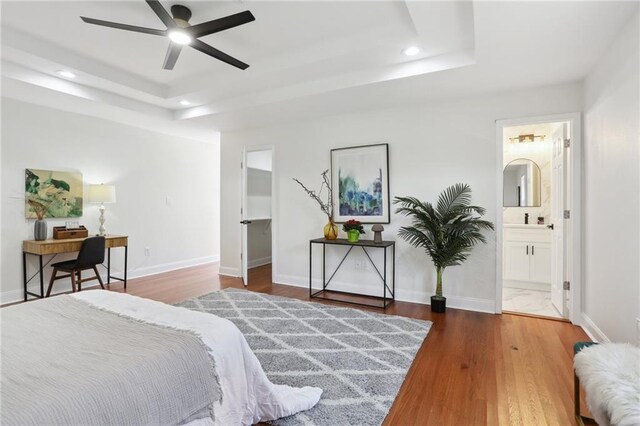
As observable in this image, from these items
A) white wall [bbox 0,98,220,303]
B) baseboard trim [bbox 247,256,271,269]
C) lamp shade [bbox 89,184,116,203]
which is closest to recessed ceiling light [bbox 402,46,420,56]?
white wall [bbox 0,98,220,303]

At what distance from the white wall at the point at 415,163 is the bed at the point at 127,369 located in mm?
2435

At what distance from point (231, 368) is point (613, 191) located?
9.48 ft

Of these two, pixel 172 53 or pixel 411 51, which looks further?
pixel 411 51

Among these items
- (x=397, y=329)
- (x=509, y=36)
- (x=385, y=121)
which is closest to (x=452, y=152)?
(x=385, y=121)

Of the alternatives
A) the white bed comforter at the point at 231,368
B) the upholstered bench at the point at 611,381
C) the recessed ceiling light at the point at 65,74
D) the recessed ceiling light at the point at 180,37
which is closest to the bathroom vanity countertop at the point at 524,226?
the upholstered bench at the point at 611,381

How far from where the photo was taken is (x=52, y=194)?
4.18 meters

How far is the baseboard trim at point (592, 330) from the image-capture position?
2.61 meters

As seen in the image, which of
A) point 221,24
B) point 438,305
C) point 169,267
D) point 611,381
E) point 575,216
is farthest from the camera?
point 169,267

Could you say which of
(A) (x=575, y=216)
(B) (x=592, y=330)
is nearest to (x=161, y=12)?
(A) (x=575, y=216)

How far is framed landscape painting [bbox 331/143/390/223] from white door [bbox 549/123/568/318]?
1790 millimetres

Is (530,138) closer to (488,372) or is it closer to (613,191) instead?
(613,191)

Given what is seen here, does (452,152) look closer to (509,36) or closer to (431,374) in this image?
(509,36)

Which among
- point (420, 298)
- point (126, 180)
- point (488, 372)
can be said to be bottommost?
point (488, 372)

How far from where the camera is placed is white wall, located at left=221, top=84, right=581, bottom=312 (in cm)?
349
